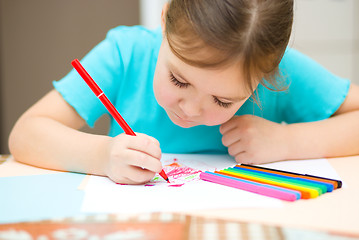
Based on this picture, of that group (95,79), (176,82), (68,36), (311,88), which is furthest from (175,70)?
(68,36)

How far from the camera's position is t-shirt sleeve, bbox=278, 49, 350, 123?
80 centimetres

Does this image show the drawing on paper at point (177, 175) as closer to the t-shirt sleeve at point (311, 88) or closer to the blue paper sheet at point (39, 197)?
the blue paper sheet at point (39, 197)

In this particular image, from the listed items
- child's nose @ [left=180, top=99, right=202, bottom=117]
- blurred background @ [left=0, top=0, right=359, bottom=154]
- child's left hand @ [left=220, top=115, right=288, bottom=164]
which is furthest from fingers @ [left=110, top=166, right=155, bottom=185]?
blurred background @ [left=0, top=0, right=359, bottom=154]

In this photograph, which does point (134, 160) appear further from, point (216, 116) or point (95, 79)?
point (95, 79)

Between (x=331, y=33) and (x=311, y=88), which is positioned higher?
(x=331, y=33)

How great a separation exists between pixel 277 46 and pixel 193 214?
0.28m

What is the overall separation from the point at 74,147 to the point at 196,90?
22 cm

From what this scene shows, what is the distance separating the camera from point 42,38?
170 cm

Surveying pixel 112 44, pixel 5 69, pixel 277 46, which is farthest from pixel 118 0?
→ pixel 277 46

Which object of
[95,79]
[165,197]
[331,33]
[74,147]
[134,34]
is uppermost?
[331,33]

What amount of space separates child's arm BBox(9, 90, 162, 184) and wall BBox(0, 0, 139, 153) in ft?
3.37

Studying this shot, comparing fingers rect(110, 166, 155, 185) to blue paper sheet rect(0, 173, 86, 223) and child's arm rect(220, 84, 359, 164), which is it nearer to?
blue paper sheet rect(0, 173, 86, 223)

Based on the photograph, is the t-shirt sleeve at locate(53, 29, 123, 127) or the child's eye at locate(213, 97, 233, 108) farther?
the t-shirt sleeve at locate(53, 29, 123, 127)

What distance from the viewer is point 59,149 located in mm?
611
